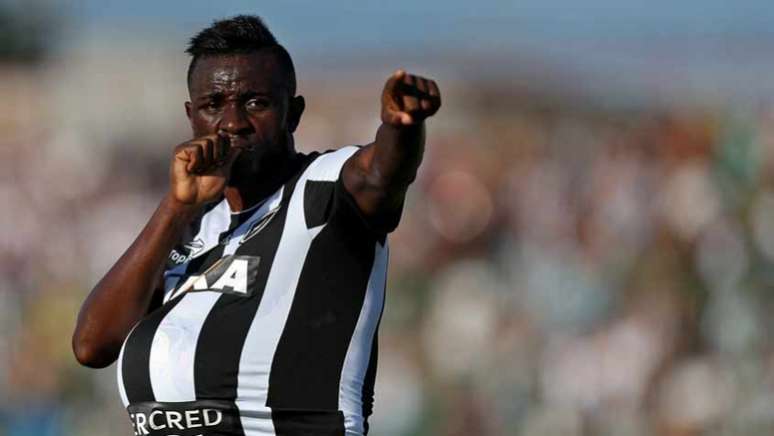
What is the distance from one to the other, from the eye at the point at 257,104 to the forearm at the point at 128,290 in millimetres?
283

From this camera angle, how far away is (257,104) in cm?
345

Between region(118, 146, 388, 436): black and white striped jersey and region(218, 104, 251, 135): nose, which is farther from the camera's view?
region(218, 104, 251, 135): nose

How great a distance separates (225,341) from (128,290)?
312mm

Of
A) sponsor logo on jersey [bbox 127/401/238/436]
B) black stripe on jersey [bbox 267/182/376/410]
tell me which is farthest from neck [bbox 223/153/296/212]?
sponsor logo on jersey [bbox 127/401/238/436]

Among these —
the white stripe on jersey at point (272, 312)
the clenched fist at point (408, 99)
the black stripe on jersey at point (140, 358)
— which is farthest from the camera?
the black stripe on jersey at point (140, 358)

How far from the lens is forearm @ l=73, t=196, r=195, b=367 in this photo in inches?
134

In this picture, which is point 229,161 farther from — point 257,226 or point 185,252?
point 185,252

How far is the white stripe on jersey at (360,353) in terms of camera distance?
Result: 130 inches

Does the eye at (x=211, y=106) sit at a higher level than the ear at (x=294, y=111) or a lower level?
higher

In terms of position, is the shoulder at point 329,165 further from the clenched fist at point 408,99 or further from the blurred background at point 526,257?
the blurred background at point 526,257

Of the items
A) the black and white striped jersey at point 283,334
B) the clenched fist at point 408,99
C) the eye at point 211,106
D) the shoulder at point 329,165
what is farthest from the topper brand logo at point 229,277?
the clenched fist at point 408,99

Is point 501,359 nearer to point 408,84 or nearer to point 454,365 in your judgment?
point 454,365

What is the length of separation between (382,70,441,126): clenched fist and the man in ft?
0.37

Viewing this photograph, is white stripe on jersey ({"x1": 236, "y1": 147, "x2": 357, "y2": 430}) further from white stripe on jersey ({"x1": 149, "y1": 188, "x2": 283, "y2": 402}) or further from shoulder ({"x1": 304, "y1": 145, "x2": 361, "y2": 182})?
white stripe on jersey ({"x1": 149, "y1": 188, "x2": 283, "y2": 402})
